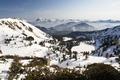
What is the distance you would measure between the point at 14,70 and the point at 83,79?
56789mm

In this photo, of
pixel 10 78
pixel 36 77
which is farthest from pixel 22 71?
pixel 36 77

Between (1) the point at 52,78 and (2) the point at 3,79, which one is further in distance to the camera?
(2) the point at 3,79

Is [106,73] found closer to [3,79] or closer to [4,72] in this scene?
[3,79]

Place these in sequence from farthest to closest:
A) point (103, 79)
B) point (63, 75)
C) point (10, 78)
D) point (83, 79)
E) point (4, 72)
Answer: point (4, 72) < point (10, 78) < point (63, 75) < point (83, 79) < point (103, 79)

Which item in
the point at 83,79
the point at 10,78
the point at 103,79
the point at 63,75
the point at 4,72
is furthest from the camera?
the point at 4,72

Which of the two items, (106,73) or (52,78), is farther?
(52,78)

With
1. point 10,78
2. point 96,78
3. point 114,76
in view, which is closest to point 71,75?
point 96,78

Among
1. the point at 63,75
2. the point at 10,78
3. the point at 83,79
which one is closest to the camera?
the point at 83,79

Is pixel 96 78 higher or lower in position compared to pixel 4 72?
higher

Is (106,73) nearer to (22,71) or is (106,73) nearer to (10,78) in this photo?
(10,78)

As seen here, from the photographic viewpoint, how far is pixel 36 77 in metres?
109

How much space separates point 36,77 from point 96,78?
2873 cm

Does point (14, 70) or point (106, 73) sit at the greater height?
point (106, 73)

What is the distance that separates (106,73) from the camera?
96.9 meters
